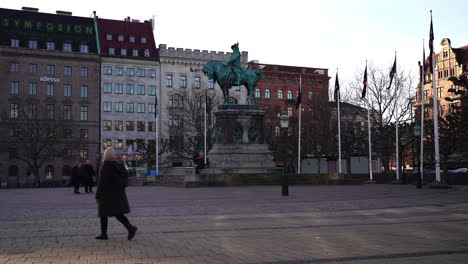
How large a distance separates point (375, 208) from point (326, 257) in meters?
9.86

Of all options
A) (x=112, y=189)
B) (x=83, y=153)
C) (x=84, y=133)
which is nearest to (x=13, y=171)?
(x=83, y=153)

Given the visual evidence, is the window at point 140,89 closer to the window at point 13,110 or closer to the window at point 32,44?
the window at point 32,44

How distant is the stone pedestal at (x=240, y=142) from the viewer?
125 feet

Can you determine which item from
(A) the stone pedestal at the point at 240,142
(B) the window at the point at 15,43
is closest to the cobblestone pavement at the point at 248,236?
(A) the stone pedestal at the point at 240,142

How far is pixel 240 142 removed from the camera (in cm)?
3881

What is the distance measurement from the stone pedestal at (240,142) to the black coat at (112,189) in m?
27.2

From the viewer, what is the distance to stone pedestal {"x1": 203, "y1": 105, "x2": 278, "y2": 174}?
38.2m

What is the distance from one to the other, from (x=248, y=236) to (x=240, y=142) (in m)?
27.9

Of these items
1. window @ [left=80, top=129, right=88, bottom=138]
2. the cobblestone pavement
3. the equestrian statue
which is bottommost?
the cobblestone pavement

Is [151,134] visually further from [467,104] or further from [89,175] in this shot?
[467,104]

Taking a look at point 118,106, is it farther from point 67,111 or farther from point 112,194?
point 112,194

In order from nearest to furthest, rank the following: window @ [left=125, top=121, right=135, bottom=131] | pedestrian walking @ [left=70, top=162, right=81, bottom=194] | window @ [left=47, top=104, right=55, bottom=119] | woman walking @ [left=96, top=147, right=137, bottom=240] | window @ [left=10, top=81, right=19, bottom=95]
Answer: woman walking @ [left=96, top=147, right=137, bottom=240] → pedestrian walking @ [left=70, top=162, right=81, bottom=194] → window @ [left=47, top=104, right=55, bottom=119] → window @ [left=10, top=81, right=19, bottom=95] → window @ [left=125, top=121, right=135, bottom=131]

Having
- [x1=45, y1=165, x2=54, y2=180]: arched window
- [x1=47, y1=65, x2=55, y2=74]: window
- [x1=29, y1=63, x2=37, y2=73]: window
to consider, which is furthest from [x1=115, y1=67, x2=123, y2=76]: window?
[x1=45, y1=165, x2=54, y2=180]: arched window

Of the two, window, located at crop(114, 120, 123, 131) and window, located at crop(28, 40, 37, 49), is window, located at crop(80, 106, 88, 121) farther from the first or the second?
window, located at crop(28, 40, 37, 49)
